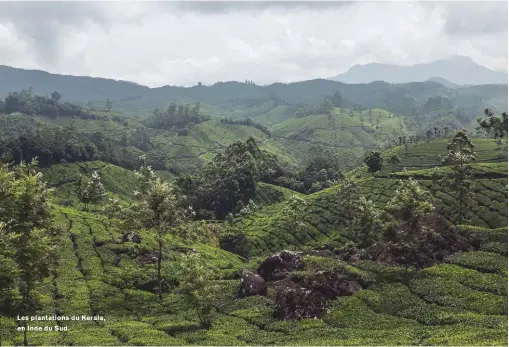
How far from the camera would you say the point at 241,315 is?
57.2 metres

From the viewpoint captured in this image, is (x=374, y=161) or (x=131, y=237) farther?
(x=374, y=161)

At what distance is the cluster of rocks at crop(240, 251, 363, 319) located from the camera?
5469cm

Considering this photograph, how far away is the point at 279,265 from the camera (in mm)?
71000

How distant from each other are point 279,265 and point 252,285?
Answer: 7296mm

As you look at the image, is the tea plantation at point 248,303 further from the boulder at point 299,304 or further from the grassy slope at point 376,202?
the grassy slope at point 376,202

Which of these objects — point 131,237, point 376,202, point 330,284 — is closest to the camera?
point 330,284

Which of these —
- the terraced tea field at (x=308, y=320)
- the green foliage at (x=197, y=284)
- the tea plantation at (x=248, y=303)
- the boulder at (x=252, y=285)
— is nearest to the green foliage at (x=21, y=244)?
the tea plantation at (x=248, y=303)

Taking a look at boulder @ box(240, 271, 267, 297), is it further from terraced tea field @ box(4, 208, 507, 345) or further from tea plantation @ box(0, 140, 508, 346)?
tea plantation @ box(0, 140, 508, 346)

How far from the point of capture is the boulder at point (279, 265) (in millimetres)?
69938

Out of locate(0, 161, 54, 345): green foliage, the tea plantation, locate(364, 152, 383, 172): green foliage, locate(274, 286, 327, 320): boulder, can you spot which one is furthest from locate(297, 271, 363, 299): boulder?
locate(364, 152, 383, 172): green foliage

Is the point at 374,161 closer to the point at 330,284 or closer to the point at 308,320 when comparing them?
the point at 330,284

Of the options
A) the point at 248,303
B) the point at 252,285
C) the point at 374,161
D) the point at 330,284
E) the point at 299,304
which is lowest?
the point at 248,303

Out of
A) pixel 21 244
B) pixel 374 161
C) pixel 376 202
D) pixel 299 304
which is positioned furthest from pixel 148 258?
pixel 374 161

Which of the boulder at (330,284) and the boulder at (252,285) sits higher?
the boulder at (330,284)
